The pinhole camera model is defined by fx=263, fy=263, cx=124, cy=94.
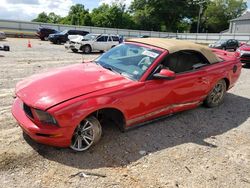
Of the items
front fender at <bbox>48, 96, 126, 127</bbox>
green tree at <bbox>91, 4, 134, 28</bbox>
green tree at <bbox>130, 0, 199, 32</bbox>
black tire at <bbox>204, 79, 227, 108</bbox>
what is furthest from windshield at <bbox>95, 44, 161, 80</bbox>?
green tree at <bbox>130, 0, 199, 32</bbox>

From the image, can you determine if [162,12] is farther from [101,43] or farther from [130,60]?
[130,60]

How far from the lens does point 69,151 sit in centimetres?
376

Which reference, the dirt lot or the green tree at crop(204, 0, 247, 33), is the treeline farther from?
the dirt lot

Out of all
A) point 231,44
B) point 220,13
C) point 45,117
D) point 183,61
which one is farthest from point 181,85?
point 220,13

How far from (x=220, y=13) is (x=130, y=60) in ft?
259

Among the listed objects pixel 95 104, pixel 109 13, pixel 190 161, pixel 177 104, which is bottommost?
pixel 190 161

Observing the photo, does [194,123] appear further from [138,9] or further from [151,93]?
[138,9]

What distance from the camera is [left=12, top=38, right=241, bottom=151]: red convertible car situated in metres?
3.45

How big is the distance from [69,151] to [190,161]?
174 centimetres

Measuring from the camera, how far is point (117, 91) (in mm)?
3887

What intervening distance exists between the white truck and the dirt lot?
13.3 meters

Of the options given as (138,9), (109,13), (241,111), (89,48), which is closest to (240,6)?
(138,9)

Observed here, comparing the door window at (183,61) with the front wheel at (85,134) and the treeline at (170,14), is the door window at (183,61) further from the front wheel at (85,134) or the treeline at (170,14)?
the treeline at (170,14)

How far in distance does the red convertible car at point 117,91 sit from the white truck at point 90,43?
42.9 ft
